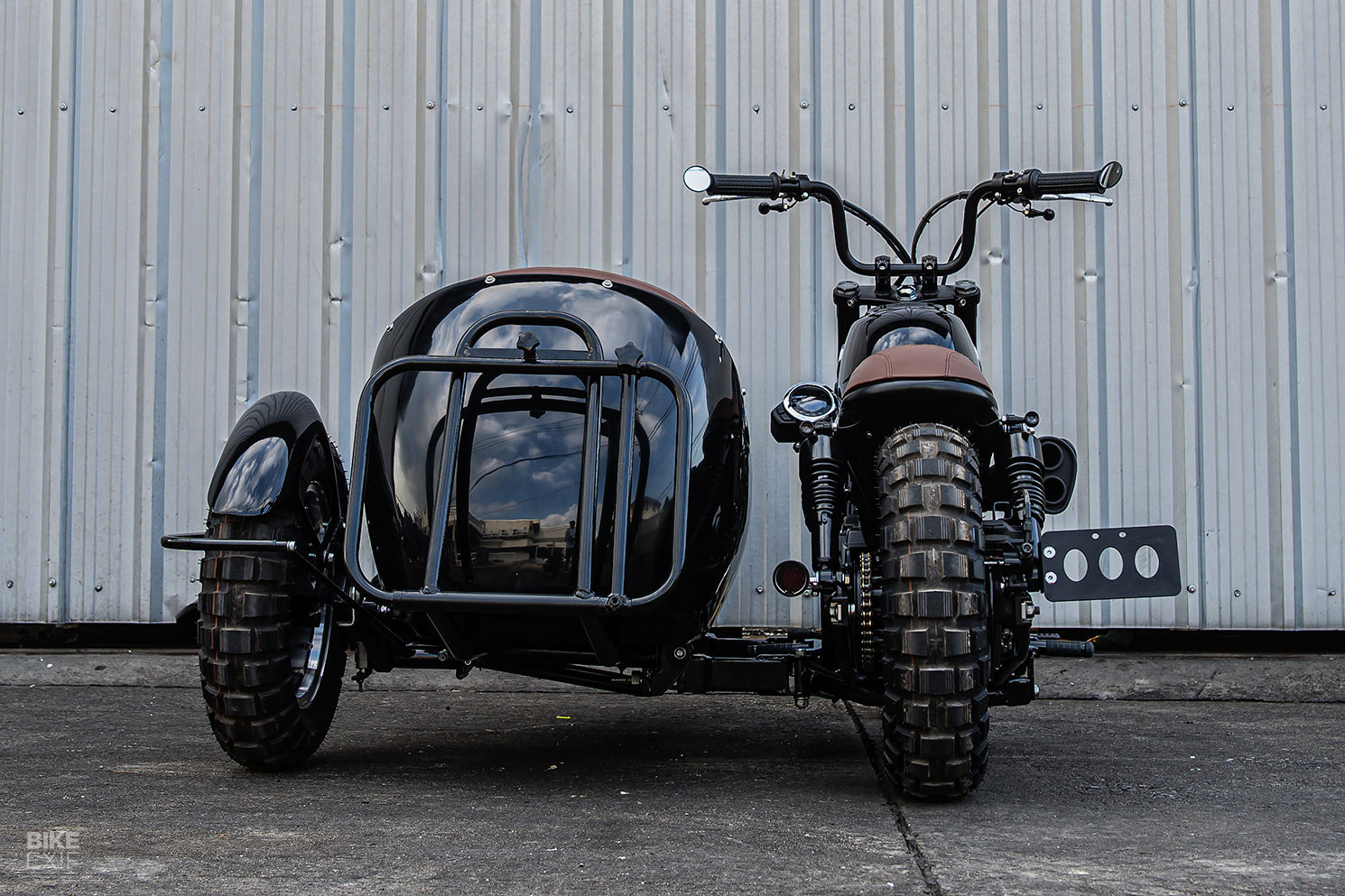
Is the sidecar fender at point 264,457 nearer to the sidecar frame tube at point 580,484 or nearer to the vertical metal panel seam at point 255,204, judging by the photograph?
the sidecar frame tube at point 580,484

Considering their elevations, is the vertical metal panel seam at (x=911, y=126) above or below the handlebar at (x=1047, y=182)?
above

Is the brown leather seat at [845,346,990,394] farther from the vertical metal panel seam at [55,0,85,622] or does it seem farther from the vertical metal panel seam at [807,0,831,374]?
the vertical metal panel seam at [55,0,85,622]

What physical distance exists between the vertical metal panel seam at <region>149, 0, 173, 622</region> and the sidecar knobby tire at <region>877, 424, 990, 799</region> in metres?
3.96

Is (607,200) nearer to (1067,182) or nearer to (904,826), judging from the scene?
(1067,182)

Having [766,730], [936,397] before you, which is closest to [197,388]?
[766,730]

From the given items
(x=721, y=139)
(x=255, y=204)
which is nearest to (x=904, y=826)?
(x=721, y=139)

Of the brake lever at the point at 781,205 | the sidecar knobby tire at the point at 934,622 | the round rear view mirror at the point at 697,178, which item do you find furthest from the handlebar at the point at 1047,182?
the sidecar knobby tire at the point at 934,622

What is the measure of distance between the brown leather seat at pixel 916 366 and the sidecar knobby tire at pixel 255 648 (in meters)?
1.55

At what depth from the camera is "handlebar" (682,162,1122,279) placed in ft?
11.8

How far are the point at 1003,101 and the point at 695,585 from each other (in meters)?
3.61

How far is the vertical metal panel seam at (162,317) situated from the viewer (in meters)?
5.66

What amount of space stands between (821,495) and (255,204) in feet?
12.1

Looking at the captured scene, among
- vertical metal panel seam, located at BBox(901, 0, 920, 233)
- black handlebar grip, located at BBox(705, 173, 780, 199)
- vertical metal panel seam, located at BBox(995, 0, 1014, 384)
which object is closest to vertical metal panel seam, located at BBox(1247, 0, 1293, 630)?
vertical metal panel seam, located at BBox(995, 0, 1014, 384)

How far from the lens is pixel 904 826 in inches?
108
